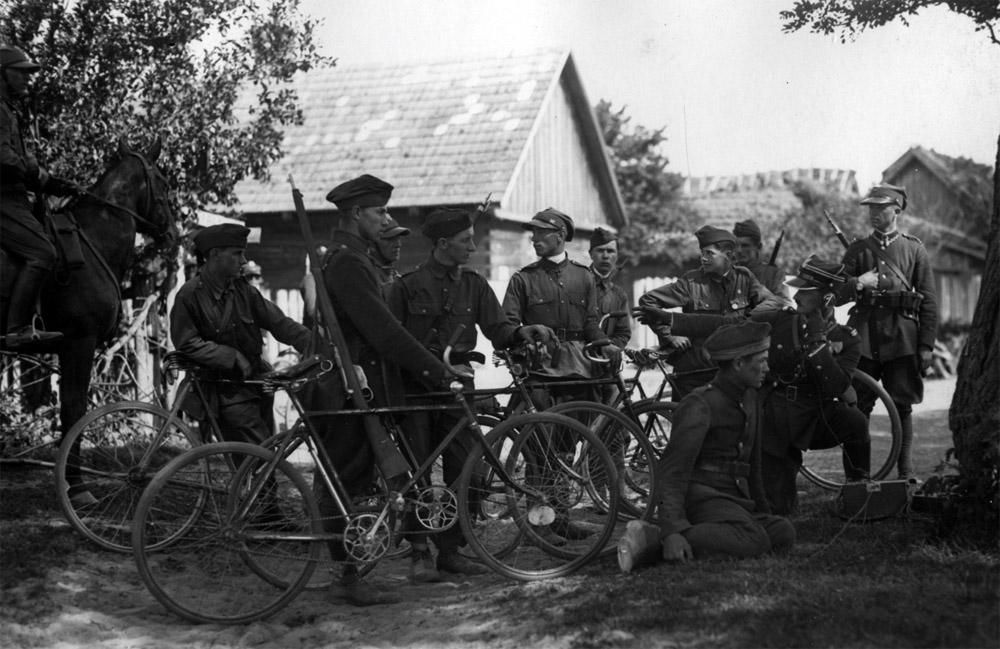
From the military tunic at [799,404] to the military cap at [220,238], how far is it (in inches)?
136

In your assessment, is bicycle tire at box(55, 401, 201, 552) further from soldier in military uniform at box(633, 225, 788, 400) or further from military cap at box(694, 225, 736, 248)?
military cap at box(694, 225, 736, 248)

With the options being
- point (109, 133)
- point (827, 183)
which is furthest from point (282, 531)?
point (827, 183)

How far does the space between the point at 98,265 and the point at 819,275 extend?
4899 mm

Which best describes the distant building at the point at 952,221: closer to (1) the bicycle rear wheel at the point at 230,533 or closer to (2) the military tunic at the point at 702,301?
(2) the military tunic at the point at 702,301

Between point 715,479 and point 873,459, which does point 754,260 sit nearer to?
point 873,459

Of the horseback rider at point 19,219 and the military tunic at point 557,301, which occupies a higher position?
the horseback rider at point 19,219

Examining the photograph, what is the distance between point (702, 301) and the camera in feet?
26.0

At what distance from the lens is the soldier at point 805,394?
692cm

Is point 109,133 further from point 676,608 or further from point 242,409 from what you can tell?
point 676,608

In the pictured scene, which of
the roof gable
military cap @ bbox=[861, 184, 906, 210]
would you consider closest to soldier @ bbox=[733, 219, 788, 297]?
military cap @ bbox=[861, 184, 906, 210]

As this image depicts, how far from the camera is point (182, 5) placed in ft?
34.4

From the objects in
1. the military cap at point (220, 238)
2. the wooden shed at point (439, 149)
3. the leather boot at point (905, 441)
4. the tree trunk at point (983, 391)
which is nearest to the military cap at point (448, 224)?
the military cap at point (220, 238)

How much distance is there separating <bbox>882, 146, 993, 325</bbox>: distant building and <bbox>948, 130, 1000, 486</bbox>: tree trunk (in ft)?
85.3

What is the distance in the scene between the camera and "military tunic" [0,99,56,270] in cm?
725
